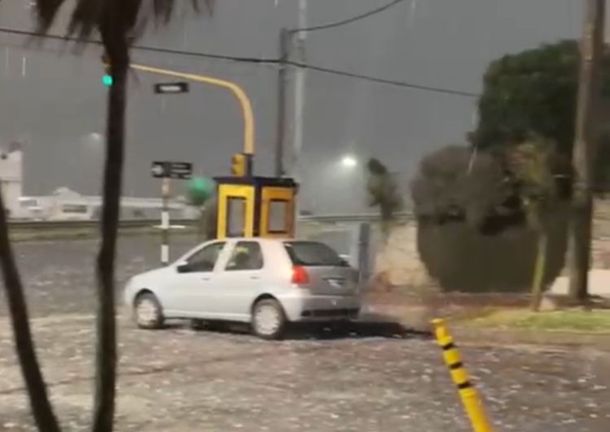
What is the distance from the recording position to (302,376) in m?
12.6

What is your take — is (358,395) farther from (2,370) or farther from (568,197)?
(568,197)

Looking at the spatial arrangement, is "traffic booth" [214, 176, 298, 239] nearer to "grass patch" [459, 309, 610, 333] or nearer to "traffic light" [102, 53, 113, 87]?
"grass patch" [459, 309, 610, 333]

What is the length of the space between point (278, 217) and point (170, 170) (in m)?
2.17

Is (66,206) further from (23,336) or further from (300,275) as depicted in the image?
(23,336)

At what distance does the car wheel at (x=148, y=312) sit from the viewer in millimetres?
17984

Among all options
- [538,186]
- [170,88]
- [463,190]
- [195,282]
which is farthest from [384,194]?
[195,282]

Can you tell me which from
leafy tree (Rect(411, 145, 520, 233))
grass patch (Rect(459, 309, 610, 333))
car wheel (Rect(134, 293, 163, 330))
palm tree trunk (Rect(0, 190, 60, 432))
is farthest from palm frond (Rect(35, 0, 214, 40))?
leafy tree (Rect(411, 145, 520, 233))

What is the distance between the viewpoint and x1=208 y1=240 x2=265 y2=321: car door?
16922 mm

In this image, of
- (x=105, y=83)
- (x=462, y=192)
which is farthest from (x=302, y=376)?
(x=462, y=192)

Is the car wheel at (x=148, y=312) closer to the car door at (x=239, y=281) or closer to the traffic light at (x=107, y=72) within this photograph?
the car door at (x=239, y=281)

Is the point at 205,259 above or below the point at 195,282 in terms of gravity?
above

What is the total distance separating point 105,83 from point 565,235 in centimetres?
2039

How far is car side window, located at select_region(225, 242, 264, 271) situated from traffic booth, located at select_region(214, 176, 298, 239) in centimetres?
421

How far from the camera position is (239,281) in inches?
672
